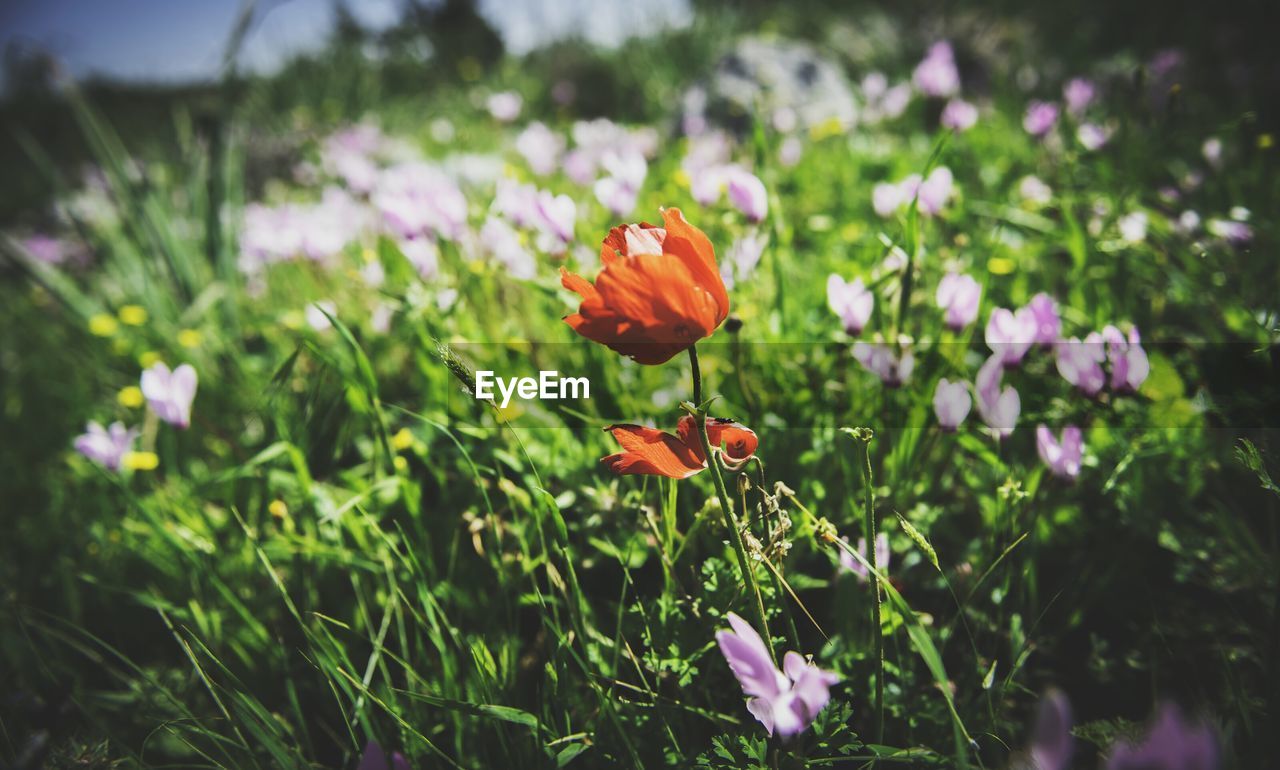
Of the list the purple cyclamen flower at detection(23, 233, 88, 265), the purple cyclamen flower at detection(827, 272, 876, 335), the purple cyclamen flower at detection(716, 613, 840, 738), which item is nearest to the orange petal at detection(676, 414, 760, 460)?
the purple cyclamen flower at detection(716, 613, 840, 738)

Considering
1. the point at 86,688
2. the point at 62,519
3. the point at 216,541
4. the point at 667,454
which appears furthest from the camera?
the point at 62,519

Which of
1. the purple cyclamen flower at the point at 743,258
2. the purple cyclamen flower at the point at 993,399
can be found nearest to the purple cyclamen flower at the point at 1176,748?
the purple cyclamen flower at the point at 993,399

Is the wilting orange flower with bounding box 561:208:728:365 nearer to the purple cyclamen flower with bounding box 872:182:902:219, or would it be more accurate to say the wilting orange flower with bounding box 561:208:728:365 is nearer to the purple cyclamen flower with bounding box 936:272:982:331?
the purple cyclamen flower with bounding box 936:272:982:331

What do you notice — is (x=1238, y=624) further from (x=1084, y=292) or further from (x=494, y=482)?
(x=494, y=482)

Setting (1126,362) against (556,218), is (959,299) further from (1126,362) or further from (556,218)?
(556,218)

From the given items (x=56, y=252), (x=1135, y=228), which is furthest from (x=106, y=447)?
(x=56, y=252)

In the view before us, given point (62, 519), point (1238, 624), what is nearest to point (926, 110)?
point (1238, 624)
